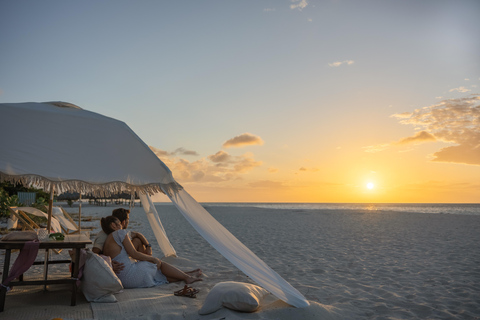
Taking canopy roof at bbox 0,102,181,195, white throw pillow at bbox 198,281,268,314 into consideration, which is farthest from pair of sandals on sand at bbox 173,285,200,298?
canopy roof at bbox 0,102,181,195

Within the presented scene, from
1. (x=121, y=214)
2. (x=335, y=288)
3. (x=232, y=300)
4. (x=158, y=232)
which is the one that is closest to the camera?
(x=232, y=300)

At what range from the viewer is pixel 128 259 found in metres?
4.36

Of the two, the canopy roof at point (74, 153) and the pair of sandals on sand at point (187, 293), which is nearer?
the canopy roof at point (74, 153)

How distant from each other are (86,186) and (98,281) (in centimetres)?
106

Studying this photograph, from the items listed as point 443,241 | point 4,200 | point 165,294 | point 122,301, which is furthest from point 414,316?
point 4,200

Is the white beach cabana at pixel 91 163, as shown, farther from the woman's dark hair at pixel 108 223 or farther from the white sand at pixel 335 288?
the white sand at pixel 335 288

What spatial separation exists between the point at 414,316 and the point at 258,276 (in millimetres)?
1702

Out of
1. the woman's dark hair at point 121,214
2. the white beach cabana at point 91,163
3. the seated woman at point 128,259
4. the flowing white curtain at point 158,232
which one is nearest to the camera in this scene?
the white beach cabana at point 91,163

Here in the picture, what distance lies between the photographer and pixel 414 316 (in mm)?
3656

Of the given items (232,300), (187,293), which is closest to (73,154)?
(187,293)

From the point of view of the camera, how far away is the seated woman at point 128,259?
14.0ft

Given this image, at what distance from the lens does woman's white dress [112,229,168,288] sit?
4.30 meters

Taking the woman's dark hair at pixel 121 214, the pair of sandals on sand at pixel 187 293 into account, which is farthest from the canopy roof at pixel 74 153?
the pair of sandals on sand at pixel 187 293

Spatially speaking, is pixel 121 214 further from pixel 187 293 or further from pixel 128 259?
pixel 187 293
